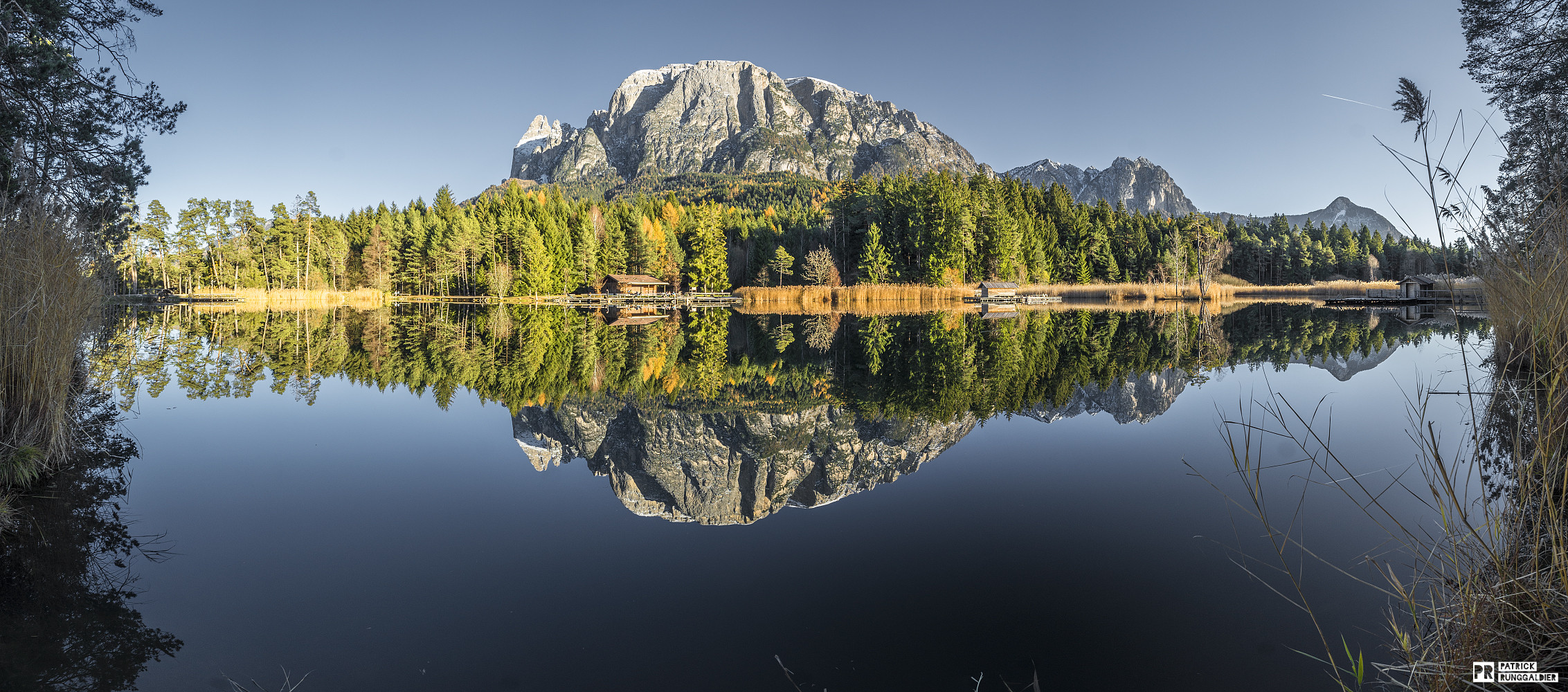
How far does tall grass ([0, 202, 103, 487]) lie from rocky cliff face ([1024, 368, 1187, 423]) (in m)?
9.79

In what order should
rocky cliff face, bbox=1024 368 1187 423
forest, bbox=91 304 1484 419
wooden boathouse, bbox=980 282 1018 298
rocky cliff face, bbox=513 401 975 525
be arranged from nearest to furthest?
rocky cliff face, bbox=513 401 975 525, rocky cliff face, bbox=1024 368 1187 423, forest, bbox=91 304 1484 419, wooden boathouse, bbox=980 282 1018 298

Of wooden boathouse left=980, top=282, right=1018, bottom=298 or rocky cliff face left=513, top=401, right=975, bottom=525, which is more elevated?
wooden boathouse left=980, top=282, right=1018, bottom=298

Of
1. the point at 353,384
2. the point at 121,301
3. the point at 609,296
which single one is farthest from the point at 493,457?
the point at 121,301

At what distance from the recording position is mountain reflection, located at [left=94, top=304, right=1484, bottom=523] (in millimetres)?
6266

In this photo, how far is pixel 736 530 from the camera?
4.74 m

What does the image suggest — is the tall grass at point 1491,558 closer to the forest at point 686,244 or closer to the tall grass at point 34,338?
the tall grass at point 34,338

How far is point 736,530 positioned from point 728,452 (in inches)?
79.0

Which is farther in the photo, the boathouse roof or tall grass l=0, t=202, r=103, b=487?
the boathouse roof

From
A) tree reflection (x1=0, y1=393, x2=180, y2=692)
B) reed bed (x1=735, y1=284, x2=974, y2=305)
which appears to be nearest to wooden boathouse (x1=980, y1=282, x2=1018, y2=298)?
reed bed (x1=735, y1=284, x2=974, y2=305)

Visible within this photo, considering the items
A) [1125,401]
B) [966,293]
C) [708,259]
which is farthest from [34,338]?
[708,259]

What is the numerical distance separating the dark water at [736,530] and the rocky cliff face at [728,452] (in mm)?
49

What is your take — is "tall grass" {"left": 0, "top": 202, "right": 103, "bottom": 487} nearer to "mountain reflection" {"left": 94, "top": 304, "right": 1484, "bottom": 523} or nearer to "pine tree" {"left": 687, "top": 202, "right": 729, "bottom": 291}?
"mountain reflection" {"left": 94, "top": 304, "right": 1484, "bottom": 523}

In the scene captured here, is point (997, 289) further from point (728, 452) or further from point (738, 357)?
point (728, 452)

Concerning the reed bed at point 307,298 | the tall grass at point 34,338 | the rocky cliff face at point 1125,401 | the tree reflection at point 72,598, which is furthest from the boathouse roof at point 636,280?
the tree reflection at point 72,598
